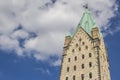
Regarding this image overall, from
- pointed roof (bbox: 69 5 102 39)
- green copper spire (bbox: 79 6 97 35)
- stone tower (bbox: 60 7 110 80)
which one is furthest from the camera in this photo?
green copper spire (bbox: 79 6 97 35)

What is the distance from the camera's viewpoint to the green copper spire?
2766 inches

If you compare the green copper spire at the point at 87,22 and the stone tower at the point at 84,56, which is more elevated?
the green copper spire at the point at 87,22

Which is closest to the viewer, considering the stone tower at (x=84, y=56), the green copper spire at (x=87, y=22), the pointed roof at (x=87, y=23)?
the stone tower at (x=84, y=56)

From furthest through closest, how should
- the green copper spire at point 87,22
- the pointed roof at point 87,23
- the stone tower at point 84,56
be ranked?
the green copper spire at point 87,22 < the pointed roof at point 87,23 < the stone tower at point 84,56

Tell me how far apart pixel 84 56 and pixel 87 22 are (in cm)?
1387

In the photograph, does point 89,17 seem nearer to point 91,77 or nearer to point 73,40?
point 73,40

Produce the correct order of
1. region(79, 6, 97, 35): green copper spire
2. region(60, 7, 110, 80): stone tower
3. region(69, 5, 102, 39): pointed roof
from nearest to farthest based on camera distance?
region(60, 7, 110, 80): stone tower, region(69, 5, 102, 39): pointed roof, region(79, 6, 97, 35): green copper spire

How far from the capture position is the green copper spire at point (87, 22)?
230ft

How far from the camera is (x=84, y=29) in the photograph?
7019 centimetres

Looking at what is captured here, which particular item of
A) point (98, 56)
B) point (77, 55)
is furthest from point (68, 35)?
point (98, 56)

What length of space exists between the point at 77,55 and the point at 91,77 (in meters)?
Result: 8.72

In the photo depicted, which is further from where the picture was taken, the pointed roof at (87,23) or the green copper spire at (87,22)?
the green copper spire at (87,22)

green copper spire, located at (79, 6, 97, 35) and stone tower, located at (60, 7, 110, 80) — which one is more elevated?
green copper spire, located at (79, 6, 97, 35)

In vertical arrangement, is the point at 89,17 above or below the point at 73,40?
above
